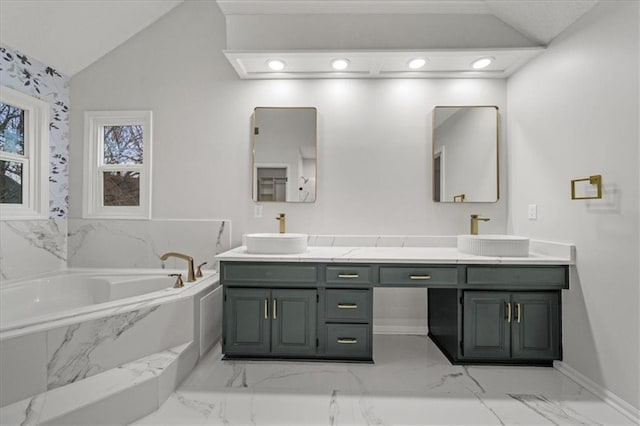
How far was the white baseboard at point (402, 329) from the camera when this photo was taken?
2.85 metres

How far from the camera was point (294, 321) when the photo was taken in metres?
2.24

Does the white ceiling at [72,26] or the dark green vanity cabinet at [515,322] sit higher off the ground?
the white ceiling at [72,26]

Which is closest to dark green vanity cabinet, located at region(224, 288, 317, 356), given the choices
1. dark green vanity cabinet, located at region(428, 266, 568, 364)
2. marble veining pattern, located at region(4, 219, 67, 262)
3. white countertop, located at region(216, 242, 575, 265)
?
white countertop, located at region(216, 242, 575, 265)

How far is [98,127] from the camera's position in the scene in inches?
117

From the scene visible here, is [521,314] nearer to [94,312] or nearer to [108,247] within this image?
[94,312]

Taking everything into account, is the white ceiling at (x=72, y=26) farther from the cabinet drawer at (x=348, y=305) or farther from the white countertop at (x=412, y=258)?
the cabinet drawer at (x=348, y=305)

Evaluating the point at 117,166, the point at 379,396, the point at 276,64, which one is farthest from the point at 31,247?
the point at 379,396

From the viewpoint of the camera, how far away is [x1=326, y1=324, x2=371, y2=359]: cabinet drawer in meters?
2.25

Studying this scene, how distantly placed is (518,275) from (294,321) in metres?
1.49

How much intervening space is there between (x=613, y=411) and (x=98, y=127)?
412 centimetres

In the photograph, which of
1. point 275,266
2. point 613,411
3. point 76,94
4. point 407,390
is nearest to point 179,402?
point 275,266

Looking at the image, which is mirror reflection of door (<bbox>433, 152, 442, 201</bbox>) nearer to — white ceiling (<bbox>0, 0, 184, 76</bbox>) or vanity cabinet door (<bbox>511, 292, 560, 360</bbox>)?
vanity cabinet door (<bbox>511, 292, 560, 360</bbox>)

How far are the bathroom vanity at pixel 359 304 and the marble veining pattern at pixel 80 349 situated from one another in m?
0.66

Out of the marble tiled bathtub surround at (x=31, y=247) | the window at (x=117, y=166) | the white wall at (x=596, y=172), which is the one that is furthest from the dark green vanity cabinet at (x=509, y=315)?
the marble tiled bathtub surround at (x=31, y=247)
